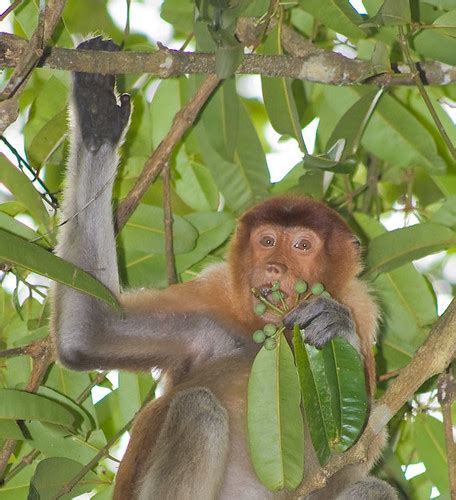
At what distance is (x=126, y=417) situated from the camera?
516 centimetres

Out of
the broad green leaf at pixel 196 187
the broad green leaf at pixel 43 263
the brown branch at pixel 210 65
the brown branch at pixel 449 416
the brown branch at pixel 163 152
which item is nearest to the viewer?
the broad green leaf at pixel 43 263

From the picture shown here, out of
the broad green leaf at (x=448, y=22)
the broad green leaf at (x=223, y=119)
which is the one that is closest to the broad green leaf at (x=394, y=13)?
the broad green leaf at (x=448, y=22)

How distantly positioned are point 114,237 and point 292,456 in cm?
168

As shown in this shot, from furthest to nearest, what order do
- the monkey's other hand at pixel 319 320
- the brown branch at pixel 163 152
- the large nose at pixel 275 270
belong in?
the brown branch at pixel 163 152, the large nose at pixel 275 270, the monkey's other hand at pixel 319 320

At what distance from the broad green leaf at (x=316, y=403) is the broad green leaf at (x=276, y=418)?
0.59 ft

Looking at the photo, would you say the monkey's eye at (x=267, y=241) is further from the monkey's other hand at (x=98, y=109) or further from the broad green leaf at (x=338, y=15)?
the broad green leaf at (x=338, y=15)

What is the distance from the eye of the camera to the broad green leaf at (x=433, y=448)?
4.94 meters

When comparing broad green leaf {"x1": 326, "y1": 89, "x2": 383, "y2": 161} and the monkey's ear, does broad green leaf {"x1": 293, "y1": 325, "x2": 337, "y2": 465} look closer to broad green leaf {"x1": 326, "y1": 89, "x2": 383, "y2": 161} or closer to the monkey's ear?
broad green leaf {"x1": 326, "y1": 89, "x2": 383, "y2": 161}

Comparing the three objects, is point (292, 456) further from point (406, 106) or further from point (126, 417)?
point (406, 106)

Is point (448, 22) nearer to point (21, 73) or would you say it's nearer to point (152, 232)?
point (152, 232)

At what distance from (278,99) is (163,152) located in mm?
668

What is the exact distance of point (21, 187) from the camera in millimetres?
4258

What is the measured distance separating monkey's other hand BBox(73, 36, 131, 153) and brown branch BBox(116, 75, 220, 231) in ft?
0.81

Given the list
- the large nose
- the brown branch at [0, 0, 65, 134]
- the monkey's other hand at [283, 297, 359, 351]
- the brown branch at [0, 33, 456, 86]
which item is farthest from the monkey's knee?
the brown branch at [0, 0, 65, 134]
